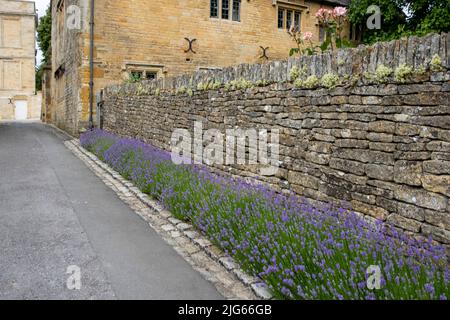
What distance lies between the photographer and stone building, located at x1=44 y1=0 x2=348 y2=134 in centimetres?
1633

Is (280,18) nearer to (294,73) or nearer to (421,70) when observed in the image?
(294,73)

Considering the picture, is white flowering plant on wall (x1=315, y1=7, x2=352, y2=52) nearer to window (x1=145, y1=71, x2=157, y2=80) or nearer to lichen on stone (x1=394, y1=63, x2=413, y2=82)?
lichen on stone (x1=394, y1=63, x2=413, y2=82)

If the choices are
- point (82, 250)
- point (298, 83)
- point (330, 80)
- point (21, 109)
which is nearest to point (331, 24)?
point (298, 83)

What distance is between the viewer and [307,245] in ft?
12.3

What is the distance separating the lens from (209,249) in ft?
15.3

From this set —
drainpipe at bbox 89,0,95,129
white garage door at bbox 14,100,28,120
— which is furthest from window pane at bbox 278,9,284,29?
white garage door at bbox 14,100,28,120

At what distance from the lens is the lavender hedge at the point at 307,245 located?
3.04 m

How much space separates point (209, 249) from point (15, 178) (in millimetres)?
5994

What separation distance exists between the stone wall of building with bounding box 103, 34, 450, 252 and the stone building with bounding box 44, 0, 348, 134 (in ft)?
35.5

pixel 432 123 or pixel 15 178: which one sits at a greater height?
pixel 432 123
